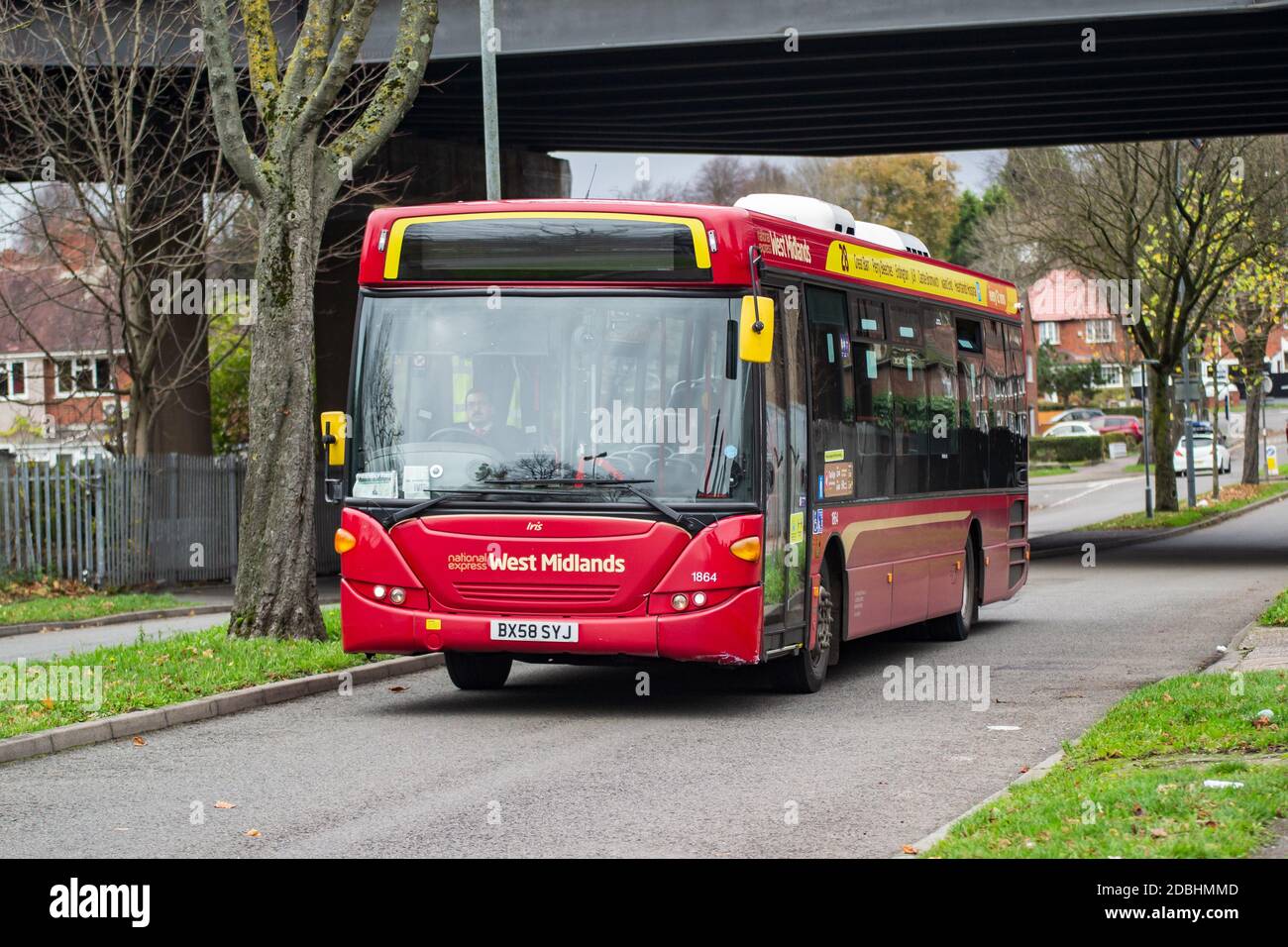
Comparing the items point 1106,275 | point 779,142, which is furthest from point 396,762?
point 1106,275

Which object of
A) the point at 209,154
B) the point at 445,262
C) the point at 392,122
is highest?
the point at 209,154

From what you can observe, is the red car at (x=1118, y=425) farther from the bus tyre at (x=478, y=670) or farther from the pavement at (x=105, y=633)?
the bus tyre at (x=478, y=670)

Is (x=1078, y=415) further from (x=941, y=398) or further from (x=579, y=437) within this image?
(x=579, y=437)

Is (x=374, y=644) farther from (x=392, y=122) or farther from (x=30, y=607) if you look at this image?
(x=30, y=607)

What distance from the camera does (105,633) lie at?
22.7m

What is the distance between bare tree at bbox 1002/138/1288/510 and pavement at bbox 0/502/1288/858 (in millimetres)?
26538

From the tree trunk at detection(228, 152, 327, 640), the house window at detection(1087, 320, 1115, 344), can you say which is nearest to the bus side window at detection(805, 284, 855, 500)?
the tree trunk at detection(228, 152, 327, 640)

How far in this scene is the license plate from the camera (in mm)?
12195

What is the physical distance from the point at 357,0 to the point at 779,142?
1799cm

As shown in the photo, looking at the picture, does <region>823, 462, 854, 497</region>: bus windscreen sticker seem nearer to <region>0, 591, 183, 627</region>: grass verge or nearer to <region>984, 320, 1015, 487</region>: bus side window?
<region>984, 320, 1015, 487</region>: bus side window

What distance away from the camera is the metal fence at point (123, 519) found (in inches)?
1126

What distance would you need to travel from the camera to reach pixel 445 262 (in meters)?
12.6

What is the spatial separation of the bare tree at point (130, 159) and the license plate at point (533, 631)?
16.7 metres

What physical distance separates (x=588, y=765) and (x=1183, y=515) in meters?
35.0
